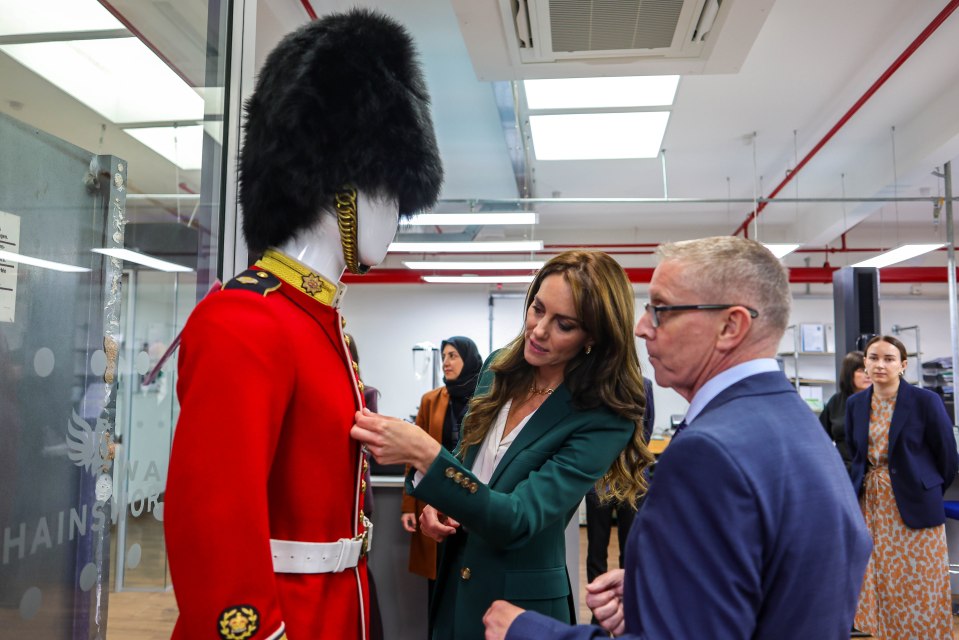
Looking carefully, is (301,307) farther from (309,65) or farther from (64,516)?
(64,516)

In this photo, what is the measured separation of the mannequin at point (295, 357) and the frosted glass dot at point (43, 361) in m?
0.32

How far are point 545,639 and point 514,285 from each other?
32.3 ft

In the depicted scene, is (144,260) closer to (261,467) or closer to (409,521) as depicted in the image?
(261,467)

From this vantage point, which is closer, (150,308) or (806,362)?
(150,308)

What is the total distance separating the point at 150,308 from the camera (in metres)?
1.36

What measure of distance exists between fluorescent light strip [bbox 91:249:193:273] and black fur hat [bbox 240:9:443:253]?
276 millimetres

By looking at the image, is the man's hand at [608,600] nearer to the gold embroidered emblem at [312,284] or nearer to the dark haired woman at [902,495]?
the gold embroidered emblem at [312,284]

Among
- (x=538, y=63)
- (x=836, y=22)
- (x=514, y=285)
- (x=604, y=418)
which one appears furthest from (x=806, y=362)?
(x=604, y=418)

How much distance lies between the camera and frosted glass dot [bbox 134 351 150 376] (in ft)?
4.36

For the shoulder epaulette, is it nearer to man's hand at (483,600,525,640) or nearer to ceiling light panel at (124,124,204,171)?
ceiling light panel at (124,124,204,171)

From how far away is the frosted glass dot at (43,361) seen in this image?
108 centimetres

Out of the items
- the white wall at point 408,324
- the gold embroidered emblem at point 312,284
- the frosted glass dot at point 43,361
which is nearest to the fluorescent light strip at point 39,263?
the frosted glass dot at point 43,361

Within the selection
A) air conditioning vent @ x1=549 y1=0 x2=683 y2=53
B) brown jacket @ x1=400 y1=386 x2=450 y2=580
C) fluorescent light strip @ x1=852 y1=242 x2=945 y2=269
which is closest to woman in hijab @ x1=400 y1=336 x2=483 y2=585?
brown jacket @ x1=400 y1=386 x2=450 y2=580

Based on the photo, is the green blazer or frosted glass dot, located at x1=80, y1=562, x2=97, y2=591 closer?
frosted glass dot, located at x1=80, y1=562, x2=97, y2=591
